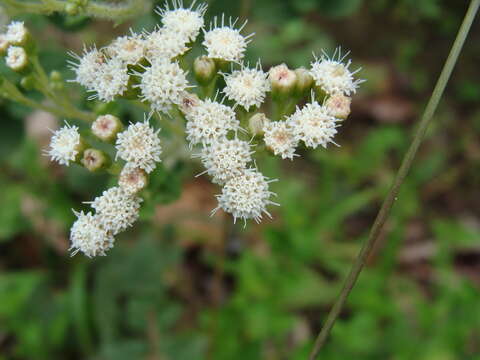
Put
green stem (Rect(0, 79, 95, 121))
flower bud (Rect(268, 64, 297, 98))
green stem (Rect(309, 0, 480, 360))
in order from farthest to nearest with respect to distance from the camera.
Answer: green stem (Rect(0, 79, 95, 121))
flower bud (Rect(268, 64, 297, 98))
green stem (Rect(309, 0, 480, 360))

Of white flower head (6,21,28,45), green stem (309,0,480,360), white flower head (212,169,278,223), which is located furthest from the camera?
white flower head (6,21,28,45)

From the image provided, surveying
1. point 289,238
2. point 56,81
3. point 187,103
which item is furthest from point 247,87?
point 289,238

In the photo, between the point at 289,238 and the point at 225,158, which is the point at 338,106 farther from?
the point at 289,238

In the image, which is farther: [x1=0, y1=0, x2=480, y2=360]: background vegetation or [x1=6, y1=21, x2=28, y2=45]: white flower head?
[x1=0, y1=0, x2=480, y2=360]: background vegetation

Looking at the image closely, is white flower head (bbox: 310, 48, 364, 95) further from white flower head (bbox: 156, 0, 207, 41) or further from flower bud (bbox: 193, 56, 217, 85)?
white flower head (bbox: 156, 0, 207, 41)

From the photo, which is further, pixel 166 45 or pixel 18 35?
pixel 18 35

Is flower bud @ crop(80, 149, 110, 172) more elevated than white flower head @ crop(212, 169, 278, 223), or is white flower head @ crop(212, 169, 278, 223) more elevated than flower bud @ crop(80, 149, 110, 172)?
flower bud @ crop(80, 149, 110, 172)

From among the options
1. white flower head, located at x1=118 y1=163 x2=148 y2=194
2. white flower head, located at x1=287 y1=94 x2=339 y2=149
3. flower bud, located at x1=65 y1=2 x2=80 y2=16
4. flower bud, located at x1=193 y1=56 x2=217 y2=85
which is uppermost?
flower bud, located at x1=65 y1=2 x2=80 y2=16

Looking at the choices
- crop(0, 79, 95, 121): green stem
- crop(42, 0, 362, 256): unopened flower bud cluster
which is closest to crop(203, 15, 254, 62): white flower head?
crop(42, 0, 362, 256): unopened flower bud cluster
